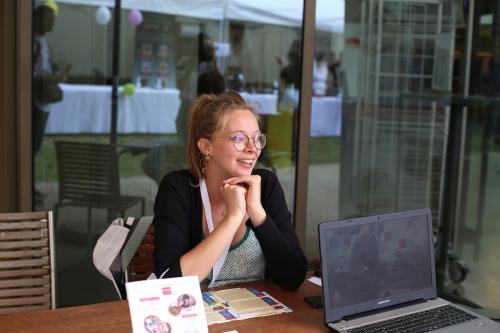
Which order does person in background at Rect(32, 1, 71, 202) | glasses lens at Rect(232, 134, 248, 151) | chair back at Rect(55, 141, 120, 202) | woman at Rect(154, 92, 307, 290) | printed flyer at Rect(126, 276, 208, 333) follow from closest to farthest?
printed flyer at Rect(126, 276, 208, 333) → woman at Rect(154, 92, 307, 290) → glasses lens at Rect(232, 134, 248, 151) → person in background at Rect(32, 1, 71, 202) → chair back at Rect(55, 141, 120, 202)

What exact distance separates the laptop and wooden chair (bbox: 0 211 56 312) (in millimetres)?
1115

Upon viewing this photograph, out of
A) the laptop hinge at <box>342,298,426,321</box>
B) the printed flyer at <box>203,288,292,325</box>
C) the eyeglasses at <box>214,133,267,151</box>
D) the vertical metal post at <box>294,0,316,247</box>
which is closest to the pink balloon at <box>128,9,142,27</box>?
the vertical metal post at <box>294,0,316,247</box>

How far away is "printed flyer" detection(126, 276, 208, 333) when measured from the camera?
141cm

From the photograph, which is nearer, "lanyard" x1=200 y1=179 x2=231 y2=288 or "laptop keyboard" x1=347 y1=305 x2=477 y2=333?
"laptop keyboard" x1=347 y1=305 x2=477 y2=333

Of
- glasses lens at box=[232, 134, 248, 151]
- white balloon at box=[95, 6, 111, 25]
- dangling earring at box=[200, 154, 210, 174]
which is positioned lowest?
dangling earring at box=[200, 154, 210, 174]

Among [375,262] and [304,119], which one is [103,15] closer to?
[304,119]

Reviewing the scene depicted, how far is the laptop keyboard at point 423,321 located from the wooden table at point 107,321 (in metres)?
0.14

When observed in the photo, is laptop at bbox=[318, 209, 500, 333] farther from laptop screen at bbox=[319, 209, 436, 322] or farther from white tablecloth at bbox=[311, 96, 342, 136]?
white tablecloth at bbox=[311, 96, 342, 136]

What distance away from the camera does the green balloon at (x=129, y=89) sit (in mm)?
3683

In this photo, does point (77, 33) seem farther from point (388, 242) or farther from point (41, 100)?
point (388, 242)

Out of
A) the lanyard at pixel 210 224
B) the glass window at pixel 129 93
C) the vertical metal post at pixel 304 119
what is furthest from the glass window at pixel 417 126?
the lanyard at pixel 210 224

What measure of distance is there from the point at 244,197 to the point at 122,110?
181 cm

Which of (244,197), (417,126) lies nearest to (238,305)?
(244,197)

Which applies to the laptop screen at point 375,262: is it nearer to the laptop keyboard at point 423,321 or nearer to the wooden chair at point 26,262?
the laptop keyboard at point 423,321
